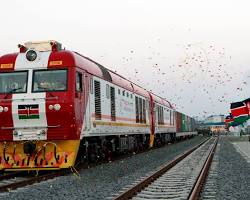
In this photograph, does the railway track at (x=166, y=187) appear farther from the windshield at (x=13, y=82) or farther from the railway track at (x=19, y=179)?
the windshield at (x=13, y=82)

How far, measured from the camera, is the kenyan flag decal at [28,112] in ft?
42.5

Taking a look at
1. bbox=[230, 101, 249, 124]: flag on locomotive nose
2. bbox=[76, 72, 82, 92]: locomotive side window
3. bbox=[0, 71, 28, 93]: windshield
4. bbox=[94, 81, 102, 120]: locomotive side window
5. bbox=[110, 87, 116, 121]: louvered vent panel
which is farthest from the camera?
bbox=[230, 101, 249, 124]: flag on locomotive nose

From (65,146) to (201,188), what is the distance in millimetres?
4404

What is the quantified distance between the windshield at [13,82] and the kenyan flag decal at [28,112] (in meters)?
0.58

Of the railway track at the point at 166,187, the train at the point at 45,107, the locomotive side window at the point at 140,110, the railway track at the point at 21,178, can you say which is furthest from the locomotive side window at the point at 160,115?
the railway track at the point at 166,187

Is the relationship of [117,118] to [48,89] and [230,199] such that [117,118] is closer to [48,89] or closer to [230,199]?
[48,89]

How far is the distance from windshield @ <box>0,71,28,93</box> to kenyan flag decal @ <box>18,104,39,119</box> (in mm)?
584

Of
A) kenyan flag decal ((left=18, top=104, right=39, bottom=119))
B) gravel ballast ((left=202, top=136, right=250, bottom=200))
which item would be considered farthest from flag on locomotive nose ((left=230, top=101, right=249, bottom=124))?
kenyan flag decal ((left=18, top=104, right=39, bottom=119))

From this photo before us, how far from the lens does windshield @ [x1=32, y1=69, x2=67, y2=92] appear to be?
13195mm

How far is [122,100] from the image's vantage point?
778 inches

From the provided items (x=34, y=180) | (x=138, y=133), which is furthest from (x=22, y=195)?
(x=138, y=133)

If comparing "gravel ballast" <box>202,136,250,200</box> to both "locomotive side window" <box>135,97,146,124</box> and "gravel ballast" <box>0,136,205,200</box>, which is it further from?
"locomotive side window" <box>135,97,146,124</box>

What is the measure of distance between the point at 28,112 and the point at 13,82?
47.0 inches

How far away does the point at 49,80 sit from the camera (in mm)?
13312
